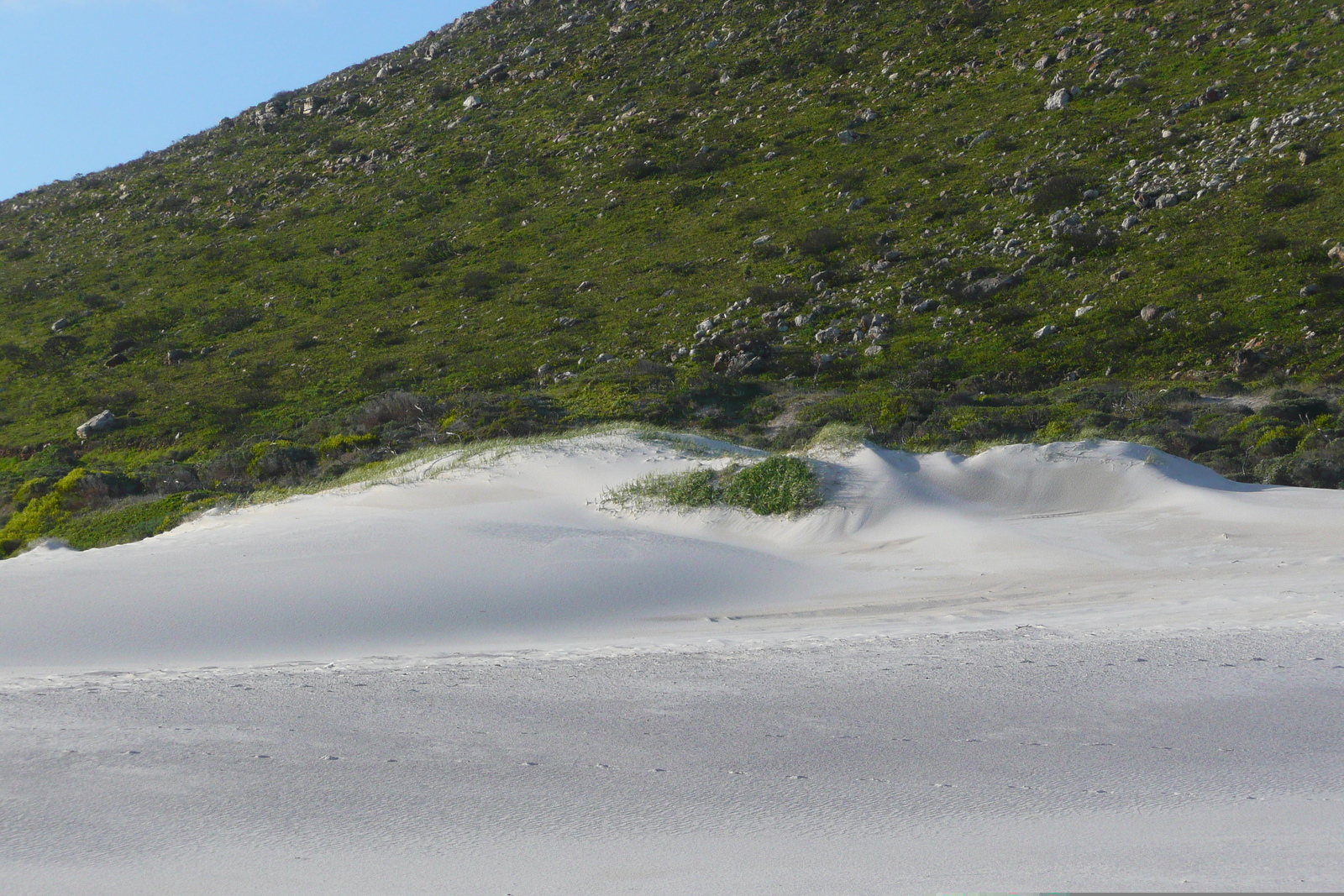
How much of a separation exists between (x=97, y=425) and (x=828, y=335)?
21.5 meters

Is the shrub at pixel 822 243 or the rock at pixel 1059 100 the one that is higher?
the rock at pixel 1059 100

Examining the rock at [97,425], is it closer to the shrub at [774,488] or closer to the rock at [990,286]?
the shrub at [774,488]

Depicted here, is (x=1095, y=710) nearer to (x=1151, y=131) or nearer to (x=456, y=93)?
(x=1151, y=131)

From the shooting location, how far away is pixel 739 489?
42.7 ft

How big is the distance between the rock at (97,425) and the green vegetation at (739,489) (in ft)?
72.1

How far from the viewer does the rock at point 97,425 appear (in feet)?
94.8

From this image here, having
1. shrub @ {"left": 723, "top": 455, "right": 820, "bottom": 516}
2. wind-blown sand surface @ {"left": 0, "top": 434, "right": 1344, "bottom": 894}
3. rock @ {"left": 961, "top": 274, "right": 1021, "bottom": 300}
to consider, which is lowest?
wind-blown sand surface @ {"left": 0, "top": 434, "right": 1344, "bottom": 894}

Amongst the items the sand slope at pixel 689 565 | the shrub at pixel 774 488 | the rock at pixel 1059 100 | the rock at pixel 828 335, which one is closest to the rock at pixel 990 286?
the rock at pixel 828 335

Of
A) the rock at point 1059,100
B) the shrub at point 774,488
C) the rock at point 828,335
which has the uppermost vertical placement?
the rock at point 1059,100

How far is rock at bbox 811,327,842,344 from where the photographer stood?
27250mm

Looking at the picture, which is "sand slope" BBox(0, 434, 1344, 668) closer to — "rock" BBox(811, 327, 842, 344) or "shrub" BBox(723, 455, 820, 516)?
"shrub" BBox(723, 455, 820, 516)

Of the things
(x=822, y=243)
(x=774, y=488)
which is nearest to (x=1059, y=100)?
(x=822, y=243)

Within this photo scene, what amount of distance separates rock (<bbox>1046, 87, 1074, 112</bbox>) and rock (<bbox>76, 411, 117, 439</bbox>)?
106 ft

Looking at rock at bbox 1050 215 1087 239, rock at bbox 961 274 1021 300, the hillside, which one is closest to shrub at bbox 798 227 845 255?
the hillside
